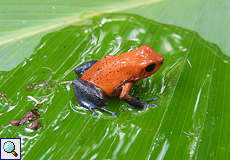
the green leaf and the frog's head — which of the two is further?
the frog's head

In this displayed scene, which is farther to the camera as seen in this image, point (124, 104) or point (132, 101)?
point (124, 104)

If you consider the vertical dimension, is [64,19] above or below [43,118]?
above

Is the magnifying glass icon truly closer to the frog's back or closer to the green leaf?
the green leaf

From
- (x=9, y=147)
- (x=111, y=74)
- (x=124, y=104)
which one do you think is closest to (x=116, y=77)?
(x=111, y=74)

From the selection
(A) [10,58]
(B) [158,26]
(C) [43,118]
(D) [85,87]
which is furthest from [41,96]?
(B) [158,26]

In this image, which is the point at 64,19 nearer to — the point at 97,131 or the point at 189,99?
the point at 97,131

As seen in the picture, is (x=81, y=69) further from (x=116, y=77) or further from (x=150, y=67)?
(x=150, y=67)

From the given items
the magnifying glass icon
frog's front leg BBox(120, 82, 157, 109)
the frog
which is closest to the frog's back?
the frog
